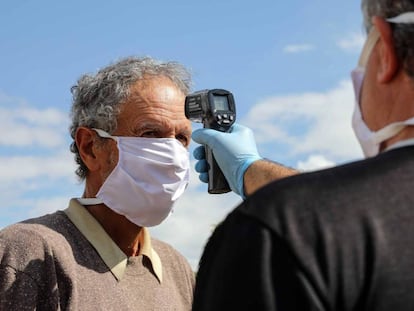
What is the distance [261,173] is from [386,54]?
6.39 feet

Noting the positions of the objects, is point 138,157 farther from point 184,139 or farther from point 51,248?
point 51,248

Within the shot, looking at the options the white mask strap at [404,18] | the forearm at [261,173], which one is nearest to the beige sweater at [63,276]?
the forearm at [261,173]

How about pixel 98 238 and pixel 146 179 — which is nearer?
pixel 98 238

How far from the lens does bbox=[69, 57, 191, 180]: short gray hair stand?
4254 millimetres

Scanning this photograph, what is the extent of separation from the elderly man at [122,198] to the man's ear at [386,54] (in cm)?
222

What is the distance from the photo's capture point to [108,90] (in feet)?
14.0

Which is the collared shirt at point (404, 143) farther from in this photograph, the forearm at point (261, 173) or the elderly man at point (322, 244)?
the forearm at point (261, 173)

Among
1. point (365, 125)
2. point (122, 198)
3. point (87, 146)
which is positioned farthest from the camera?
point (87, 146)

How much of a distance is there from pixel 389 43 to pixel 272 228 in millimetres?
580

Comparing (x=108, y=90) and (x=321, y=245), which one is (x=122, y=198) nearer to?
(x=108, y=90)

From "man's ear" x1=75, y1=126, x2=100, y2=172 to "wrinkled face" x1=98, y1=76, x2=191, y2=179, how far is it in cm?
9

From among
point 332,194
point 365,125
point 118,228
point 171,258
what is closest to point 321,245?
point 332,194

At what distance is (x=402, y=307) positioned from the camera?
1355mm

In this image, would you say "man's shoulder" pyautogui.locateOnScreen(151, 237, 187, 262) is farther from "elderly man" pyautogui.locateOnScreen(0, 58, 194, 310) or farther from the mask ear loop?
the mask ear loop
